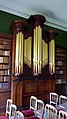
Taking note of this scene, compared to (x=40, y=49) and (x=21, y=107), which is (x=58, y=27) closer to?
(x=40, y=49)

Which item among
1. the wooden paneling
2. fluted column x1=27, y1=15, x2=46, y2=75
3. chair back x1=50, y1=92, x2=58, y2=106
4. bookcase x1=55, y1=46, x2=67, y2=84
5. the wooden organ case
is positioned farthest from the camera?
bookcase x1=55, y1=46, x2=67, y2=84

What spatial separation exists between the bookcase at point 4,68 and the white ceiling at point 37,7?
1093 mm

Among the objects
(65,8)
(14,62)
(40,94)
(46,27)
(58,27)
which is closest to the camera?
(14,62)

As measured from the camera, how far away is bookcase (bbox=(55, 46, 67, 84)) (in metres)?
7.52

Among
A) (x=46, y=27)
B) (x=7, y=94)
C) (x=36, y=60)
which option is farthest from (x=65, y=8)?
(x=7, y=94)

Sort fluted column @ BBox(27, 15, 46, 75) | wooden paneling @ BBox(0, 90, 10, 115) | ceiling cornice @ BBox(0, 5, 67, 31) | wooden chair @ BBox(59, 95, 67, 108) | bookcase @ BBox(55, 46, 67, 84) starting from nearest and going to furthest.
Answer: wooden chair @ BBox(59, 95, 67, 108) → wooden paneling @ BBox(0, 90, 10, 115) → fluted column @ BBox(27, 15, 46, 75) → ceiling cornice @ BBox(0, 5, 67, 31) → bookcase @ BBox(55, 46, 67, 84)

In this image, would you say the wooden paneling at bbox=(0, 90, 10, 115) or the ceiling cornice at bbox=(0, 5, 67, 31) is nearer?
the wooden paneling at bbox=(0, 90, 10, 115)

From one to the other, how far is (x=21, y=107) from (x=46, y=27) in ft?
11.2

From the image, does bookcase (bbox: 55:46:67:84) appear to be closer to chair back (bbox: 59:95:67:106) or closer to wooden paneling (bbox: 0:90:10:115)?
chair back (bbox: 59:95:67:106)

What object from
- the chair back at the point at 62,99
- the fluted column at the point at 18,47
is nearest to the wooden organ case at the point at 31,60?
the fluted column at the point at 18,47

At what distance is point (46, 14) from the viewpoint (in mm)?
7000

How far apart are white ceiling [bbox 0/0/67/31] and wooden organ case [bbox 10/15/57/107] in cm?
47

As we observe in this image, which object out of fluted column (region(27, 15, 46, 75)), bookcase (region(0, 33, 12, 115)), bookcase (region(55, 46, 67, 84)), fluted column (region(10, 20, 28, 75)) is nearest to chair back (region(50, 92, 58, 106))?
fluted column (region(27, 15, 46, 75))

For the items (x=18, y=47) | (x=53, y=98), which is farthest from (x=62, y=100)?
(x=18, y=47)
